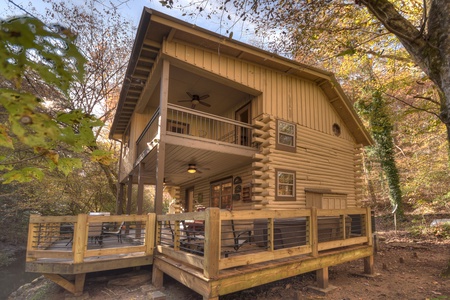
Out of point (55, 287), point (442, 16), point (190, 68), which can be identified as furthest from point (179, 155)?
point (442, 16)

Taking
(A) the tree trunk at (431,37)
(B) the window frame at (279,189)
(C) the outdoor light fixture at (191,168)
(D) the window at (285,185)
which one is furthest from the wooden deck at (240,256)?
(C) the outdoor light fixture at (191,168)

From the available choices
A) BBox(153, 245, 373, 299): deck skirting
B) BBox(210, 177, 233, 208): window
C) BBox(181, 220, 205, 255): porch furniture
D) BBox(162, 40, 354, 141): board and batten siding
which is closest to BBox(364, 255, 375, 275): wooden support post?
BBox(153, 245, 373, 299): deck skirting

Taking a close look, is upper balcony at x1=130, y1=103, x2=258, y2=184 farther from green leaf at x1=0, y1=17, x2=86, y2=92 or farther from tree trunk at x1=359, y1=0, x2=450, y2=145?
green leaf at x1=0, y1=17, x2=86, y2=92

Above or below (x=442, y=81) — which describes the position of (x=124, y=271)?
below

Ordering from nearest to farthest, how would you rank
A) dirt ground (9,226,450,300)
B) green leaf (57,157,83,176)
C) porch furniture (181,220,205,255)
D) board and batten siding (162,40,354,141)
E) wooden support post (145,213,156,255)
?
green leaf (57,157,83,176) → porch furniture (181,220,205,255) → dirt ground (9,226,450,300) → wooden support post (145,213,156,255) → board and batten siding (162,40,354,141)

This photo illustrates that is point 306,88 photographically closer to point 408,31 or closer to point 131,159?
point 408,31

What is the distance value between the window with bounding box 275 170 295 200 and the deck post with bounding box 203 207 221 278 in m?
4.80

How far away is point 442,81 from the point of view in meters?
4.72

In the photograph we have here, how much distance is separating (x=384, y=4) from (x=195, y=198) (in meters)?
11.5

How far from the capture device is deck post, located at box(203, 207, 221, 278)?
12.8 feet

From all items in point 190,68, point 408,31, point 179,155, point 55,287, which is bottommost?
point 55,287

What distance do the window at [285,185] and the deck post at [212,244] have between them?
189 inches

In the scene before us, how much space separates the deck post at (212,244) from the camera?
3.89 metres

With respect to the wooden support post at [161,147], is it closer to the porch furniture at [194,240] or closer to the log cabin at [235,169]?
the log cabin at [235,169]
